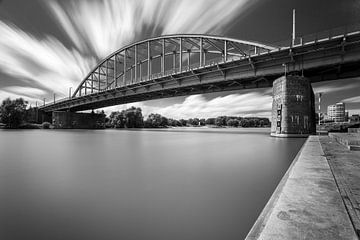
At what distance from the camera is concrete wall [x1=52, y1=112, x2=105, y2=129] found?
5753cm

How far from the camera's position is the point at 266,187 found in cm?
399

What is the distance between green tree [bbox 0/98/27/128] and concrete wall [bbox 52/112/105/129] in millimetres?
8028

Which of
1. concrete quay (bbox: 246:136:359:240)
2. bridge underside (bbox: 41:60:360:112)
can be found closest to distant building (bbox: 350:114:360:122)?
bridge underside (bbox: 41:60:360:112)

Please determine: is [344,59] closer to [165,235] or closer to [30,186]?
[165,235]

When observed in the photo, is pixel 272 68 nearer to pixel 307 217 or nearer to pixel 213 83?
pixel 213 83

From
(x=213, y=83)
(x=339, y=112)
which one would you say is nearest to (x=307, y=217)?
(x=213, y=83)

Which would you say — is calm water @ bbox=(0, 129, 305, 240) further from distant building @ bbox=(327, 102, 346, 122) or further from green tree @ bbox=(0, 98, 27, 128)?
distant building @ bbox=(327, 102, 346, 122)

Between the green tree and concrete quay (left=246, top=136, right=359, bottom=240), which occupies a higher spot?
the green tree

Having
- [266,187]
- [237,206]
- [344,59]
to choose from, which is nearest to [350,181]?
[266,187]

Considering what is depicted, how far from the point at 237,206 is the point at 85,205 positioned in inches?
106

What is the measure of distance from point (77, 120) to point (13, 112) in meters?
16.5

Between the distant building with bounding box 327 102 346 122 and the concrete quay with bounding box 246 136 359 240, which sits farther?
the distant building with bounding box 327 102 346 122

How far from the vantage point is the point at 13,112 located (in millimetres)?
51594

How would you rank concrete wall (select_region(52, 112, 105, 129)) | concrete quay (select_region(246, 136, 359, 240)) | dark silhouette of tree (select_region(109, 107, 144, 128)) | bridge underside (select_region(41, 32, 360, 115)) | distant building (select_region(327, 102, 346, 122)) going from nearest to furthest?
concrete quay (select_region(246, 136, 359, 240)), bridge underside (select_region(41, 32, 360, 115)), concrete wall (select_region(52, 112, 105, 129)), dark silhouette of tree (select_region(109, 107, 144, 128)), distant building (select_region(327, 102, 346, 122))
